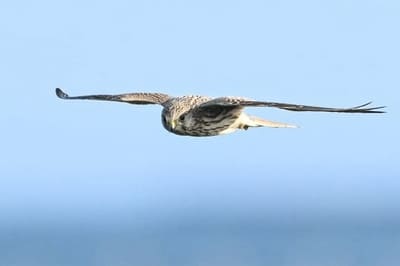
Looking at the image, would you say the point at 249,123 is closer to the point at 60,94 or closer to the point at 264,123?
the point at 264,123

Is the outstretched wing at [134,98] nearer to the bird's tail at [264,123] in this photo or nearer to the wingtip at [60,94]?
the wingtip at [60,94]

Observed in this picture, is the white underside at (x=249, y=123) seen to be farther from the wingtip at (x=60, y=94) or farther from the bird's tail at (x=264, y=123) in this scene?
the wingtip at (x=60, y=94)

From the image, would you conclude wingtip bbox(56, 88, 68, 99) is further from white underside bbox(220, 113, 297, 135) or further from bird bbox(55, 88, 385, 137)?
white underside bbox(220, 113, 297, 135)

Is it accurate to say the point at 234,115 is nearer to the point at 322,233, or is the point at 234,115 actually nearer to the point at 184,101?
the point at 184,101

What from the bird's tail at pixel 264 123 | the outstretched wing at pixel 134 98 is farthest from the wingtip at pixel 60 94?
the bird's tail at pixel 264 123

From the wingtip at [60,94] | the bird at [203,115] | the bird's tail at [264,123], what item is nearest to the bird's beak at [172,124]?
the bird at [203,115]

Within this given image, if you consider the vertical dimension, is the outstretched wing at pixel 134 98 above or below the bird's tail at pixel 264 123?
above

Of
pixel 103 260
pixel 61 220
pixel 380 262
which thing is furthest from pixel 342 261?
pixel 61 220

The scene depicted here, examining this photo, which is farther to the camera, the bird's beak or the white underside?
the white underside

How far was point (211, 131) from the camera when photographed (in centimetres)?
1947

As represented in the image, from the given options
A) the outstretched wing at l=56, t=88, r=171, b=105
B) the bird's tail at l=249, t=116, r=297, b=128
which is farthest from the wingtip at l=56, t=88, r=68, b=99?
the bird's tail at l=249, t=116, r=297, b=128

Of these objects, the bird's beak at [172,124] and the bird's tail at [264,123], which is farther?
the bird's tail at [264,123]

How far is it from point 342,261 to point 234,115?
150ft

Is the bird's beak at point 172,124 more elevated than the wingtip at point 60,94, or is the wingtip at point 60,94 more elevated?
the wingtip at point 60,94
